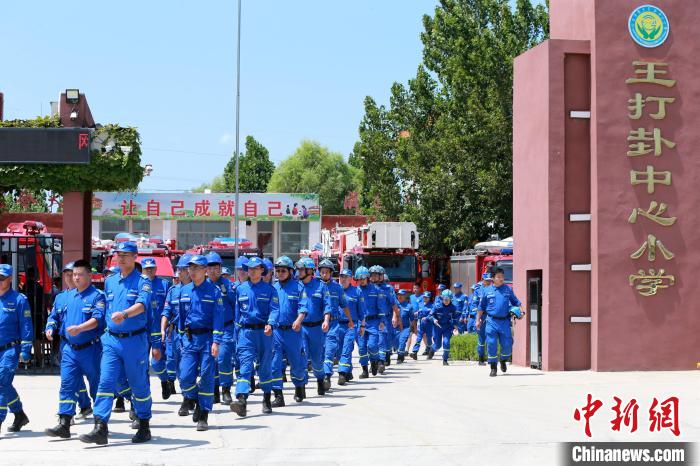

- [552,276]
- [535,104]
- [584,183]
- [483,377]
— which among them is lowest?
[483,377]

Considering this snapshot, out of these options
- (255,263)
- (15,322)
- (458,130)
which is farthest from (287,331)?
(458,130)

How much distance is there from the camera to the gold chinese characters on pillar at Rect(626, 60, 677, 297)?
22.0 metres

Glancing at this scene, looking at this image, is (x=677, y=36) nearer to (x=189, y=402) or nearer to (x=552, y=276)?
(x=552, y=276)

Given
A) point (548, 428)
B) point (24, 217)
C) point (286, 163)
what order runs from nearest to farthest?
point (548, 428) → point (24, 217) → point (286, 163)

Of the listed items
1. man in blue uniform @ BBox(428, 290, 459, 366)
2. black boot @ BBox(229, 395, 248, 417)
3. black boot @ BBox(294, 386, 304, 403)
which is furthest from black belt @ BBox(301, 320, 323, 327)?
man in blue uniform @ BBox(428, 290, 459, 366)

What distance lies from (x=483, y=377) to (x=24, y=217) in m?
48.0

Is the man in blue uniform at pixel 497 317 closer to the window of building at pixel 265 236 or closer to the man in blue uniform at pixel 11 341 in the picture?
the man in blue uniform at pixel 11 341

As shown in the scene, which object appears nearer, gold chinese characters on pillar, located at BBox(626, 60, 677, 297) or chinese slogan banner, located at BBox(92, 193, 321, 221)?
gold chinese characters on pillar, located at BBox(626, 60, 677, 297)

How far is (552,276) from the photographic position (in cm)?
2255

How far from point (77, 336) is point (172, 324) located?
3.82 metres

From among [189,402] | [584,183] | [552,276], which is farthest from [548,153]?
[189,402]

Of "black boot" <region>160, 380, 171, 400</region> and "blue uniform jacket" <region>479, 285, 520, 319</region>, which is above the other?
"blue uniform jacket" <region>479, 285, 520, 319</region>

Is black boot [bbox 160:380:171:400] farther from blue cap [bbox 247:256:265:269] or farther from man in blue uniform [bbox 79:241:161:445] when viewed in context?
man in blue uniform [bbox 79:241:161:445]

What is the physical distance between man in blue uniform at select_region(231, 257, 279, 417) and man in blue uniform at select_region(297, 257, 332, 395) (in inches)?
79.0
